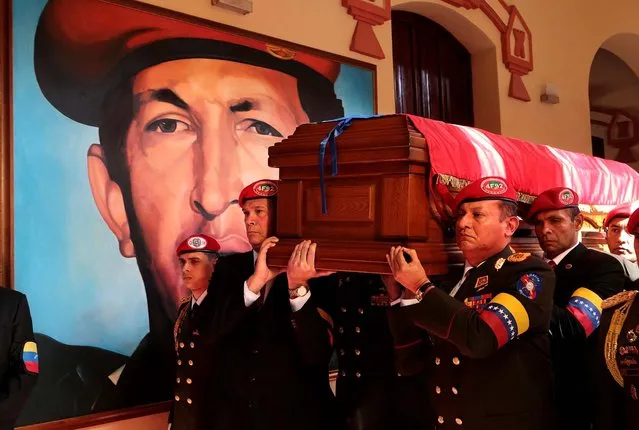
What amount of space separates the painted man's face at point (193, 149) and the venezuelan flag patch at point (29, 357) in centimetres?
78

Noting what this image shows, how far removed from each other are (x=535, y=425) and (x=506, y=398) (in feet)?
0.35

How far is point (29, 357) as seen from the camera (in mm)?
2232

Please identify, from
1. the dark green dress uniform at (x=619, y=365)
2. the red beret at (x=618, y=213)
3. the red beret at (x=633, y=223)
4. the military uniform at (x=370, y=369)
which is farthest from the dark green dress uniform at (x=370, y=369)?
the red beret at (x=618, y=213)

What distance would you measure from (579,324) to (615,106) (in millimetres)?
6102

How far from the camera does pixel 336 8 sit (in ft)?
12.9

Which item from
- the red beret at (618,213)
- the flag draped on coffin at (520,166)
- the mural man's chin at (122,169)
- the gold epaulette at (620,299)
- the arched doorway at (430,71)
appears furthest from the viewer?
the arched doorway at (430,71)

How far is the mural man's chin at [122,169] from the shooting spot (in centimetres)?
274

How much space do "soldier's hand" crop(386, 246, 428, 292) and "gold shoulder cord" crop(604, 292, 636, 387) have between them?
1.53 feet

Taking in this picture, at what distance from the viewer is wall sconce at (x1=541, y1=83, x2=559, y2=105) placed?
5336mm

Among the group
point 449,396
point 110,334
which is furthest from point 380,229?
point 110,334

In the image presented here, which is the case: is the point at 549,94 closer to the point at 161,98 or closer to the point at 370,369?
the point at 161,98

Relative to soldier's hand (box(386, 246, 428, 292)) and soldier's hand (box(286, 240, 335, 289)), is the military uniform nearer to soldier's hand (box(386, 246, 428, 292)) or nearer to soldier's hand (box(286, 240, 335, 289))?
soldier's hand (box(286, 240, 335, 289))

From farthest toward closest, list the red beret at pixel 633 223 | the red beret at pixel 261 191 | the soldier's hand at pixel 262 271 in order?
the red beret at pixel 261 191 < the soldier's hand at pixel 262 271 < the red beret at pixel 633 223

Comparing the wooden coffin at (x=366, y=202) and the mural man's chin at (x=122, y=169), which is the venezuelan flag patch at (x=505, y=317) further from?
the mural man's chin at (x=122, y=169)
